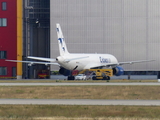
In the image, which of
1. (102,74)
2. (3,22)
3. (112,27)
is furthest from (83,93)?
(3,22)

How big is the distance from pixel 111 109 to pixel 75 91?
14.1m

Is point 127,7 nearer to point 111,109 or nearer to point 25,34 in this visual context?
point 25,34

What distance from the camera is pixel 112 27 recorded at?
85.2 m

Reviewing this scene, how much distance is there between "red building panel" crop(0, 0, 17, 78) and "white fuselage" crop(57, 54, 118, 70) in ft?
67.7

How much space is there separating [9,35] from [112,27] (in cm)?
1974

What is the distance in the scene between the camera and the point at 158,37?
85188 mm

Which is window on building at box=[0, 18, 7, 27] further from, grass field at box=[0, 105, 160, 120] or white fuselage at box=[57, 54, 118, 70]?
grass field at box=[0, 105, 160, 120]

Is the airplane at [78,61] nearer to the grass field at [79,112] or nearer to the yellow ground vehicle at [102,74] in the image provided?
the yellow ground vehicle at [102,74]

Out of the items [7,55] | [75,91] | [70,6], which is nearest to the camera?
[75,91]

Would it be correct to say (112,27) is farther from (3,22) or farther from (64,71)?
(3,22)

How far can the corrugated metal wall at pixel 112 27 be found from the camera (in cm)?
8419

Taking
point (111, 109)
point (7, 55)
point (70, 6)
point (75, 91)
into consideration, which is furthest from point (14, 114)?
point (7, 55)

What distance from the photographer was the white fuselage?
228 ft

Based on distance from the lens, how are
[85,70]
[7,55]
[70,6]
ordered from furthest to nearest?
[7,55] → [70,6] → [85,70]
